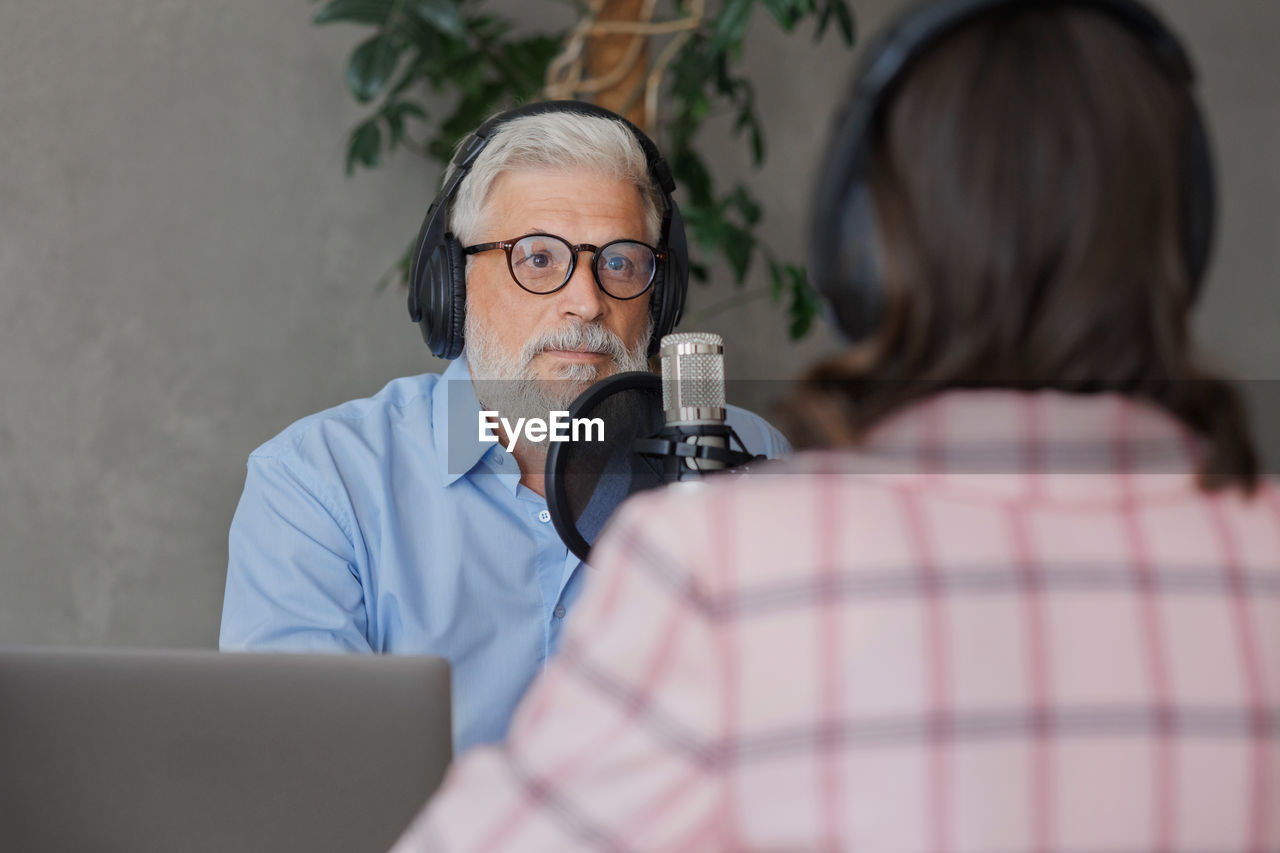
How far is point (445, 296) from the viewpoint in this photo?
5.06ft

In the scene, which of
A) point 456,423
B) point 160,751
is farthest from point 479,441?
point 160,751

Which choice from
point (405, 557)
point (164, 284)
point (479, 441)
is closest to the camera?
point (405, 557)

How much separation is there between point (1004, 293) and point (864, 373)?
0.07m

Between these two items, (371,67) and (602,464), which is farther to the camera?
(371,67)

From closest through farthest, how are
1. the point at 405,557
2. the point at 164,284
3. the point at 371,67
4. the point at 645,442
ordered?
the point at 645,442, the point at 405,557, the point at 371,67, the point at 164,284

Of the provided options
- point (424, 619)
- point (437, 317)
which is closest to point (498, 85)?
point (437, 317)

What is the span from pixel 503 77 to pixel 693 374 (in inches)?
69.3

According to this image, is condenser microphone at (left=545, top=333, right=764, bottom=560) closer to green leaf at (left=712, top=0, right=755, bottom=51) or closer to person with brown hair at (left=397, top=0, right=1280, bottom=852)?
person with brown hair at (left=397, top=0, right=1280, bottom=852)

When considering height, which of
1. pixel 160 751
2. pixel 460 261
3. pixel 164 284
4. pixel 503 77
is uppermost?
pixel 503 77

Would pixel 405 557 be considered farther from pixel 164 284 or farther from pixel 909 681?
pixel 164 284

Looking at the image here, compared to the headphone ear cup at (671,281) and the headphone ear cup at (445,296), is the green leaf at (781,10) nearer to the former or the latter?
the headphone ear cup at (671,281)

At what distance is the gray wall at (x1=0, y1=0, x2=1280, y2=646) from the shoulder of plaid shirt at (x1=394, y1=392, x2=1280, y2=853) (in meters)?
1.86

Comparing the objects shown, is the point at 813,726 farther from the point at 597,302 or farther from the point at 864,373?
the point at 597,302

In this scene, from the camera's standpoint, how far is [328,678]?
2.63 ft
